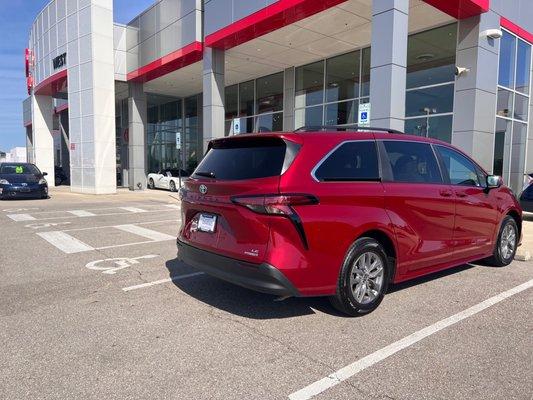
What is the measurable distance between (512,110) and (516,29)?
8.51 ft

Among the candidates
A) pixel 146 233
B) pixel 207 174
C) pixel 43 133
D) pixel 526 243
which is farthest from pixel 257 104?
pixel 207 174

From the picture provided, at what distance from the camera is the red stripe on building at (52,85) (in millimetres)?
24539

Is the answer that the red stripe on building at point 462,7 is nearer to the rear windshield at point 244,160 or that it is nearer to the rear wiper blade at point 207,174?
the rear windshield at point 244,160

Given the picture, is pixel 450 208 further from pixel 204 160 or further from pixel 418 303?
pixel 204 160

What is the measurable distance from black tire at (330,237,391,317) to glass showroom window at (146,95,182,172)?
27683 mm

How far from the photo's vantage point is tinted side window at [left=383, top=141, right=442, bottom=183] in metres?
4.87

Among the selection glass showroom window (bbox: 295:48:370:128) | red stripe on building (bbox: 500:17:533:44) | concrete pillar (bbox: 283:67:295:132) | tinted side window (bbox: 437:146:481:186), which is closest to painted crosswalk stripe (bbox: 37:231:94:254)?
tinted side window (bbox: 437:146:481:186)

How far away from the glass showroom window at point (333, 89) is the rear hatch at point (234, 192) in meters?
14.1

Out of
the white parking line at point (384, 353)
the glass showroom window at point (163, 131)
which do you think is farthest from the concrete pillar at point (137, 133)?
the white parking line at point (384, 353)

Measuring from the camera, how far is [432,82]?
15281 mm

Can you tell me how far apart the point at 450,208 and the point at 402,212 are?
1.01 metres

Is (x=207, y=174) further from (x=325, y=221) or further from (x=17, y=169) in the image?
(x=17, y=169)

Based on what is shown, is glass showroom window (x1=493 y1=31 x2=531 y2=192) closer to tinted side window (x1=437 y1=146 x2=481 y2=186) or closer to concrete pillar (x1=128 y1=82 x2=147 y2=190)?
tinted side window (x1=437 y1=146 x2=481 y2=186)

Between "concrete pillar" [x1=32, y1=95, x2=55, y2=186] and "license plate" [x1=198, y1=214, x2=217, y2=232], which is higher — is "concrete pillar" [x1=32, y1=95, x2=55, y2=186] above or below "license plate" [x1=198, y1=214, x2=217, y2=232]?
above
